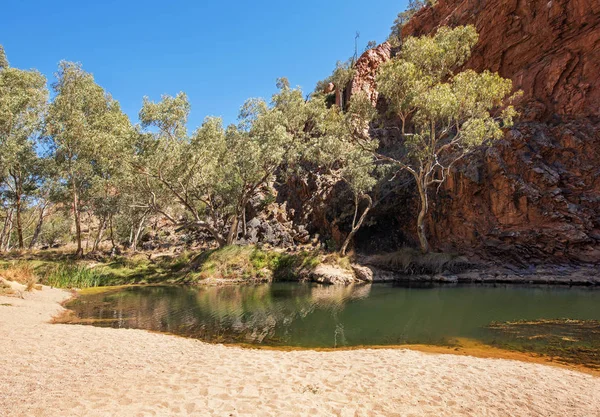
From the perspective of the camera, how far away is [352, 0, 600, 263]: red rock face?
2839 centimetres

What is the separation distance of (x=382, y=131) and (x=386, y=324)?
38.7 metres

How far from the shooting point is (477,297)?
20578mm

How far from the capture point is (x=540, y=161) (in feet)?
100

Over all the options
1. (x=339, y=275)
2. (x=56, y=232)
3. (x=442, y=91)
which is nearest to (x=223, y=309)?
(x=339, y=275)

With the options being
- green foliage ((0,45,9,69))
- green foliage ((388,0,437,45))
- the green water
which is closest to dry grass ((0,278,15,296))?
the green water

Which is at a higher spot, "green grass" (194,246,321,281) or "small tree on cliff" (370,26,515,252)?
"small tree on cliff" (370,26,515,252)

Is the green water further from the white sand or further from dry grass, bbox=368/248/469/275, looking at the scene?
dry grass, bbox=368/248/469/275

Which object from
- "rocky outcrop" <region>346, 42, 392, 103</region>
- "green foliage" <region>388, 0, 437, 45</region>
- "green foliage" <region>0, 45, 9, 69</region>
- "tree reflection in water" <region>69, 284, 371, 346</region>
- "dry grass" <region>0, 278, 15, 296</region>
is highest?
"green foliage" <region>388, 0, 437, 45</region>

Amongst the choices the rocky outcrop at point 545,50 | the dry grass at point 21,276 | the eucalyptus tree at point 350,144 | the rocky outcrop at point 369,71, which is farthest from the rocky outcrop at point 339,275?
the rocky outcrop at point 369,71

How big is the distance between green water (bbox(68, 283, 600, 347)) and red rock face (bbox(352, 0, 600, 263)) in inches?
257

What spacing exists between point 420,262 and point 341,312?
16112 millimetres

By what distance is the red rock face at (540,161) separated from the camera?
28391 millimetres

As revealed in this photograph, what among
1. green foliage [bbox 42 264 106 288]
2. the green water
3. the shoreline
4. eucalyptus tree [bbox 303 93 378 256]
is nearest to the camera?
the shoreline

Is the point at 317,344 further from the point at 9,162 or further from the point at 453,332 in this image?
the point at 9,162
